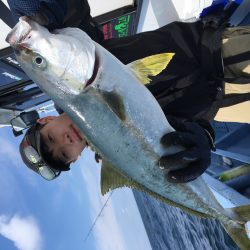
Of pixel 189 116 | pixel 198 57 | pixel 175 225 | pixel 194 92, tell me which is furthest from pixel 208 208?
pixel 175 225

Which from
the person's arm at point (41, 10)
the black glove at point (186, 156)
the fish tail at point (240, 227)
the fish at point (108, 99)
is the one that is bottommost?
the fish tail at point (240, 227)

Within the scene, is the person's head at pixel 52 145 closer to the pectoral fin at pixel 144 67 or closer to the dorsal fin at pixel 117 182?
the dorsal fin at pixel 117 182

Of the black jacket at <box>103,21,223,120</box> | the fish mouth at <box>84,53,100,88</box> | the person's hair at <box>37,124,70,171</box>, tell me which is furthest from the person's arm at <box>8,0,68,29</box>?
the person's hair at <box>37,124,70,171</box>

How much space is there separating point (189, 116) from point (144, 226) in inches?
1634

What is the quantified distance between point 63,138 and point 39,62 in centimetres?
91

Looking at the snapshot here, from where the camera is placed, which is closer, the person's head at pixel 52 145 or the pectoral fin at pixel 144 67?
the pectoral fin at pixel 144 67

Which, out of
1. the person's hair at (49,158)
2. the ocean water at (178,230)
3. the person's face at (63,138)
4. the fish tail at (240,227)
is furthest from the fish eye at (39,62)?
the ocean water at (178,230)

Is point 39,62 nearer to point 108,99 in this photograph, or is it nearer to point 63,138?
point 108,99

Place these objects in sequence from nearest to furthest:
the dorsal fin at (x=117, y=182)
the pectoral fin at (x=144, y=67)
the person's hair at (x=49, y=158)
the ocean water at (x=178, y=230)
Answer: the pectoral fin at (x=144, y=67) < the dorsal fin at (x=117, y=182) < the person's hair at (x=49, y=158) < the ocean water at (x=178, y=230)

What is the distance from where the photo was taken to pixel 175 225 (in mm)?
26266

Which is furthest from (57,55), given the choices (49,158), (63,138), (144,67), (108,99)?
(49,158)

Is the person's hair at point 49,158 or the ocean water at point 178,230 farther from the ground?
Answer: the person's hair at point 49,158

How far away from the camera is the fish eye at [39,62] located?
2.10 metres

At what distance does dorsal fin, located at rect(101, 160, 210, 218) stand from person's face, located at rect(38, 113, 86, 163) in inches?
15.1
